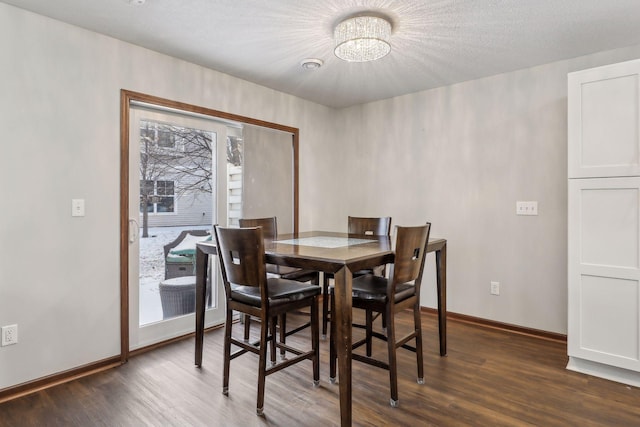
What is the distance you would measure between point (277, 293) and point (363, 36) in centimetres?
170

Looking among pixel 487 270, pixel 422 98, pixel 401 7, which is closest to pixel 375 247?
pixel 401 7

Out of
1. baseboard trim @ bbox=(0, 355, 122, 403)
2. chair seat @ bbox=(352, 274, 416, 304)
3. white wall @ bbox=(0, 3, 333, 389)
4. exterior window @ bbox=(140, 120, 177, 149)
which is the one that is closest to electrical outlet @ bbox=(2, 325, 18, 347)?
white wall @ bbox=(0, 3, 333, 389)

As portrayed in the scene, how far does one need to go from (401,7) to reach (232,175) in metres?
2.10

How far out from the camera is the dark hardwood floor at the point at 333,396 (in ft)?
6.41

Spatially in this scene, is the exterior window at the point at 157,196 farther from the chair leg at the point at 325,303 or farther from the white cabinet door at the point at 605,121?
the white cabinet door at the point at 605,121

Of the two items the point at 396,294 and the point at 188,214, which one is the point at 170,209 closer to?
the point at 188,214

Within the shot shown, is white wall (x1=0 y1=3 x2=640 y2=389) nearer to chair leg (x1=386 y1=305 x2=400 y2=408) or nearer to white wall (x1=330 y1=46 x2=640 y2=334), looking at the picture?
white wall (x1=330 y1=46 x2=640 y2=334)

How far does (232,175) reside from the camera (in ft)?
11.7

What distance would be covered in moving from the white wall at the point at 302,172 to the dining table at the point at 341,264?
0.66 metres

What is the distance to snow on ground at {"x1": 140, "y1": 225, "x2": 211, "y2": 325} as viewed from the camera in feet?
9.77

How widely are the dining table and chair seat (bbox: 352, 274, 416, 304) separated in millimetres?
220

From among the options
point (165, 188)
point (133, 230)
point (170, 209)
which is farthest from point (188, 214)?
point (133, 230)

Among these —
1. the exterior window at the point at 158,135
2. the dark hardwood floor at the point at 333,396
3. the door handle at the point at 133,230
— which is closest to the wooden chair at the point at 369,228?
the dark hardwood floor at the point at 333,396

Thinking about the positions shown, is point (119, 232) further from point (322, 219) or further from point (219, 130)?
point (322, 219)
